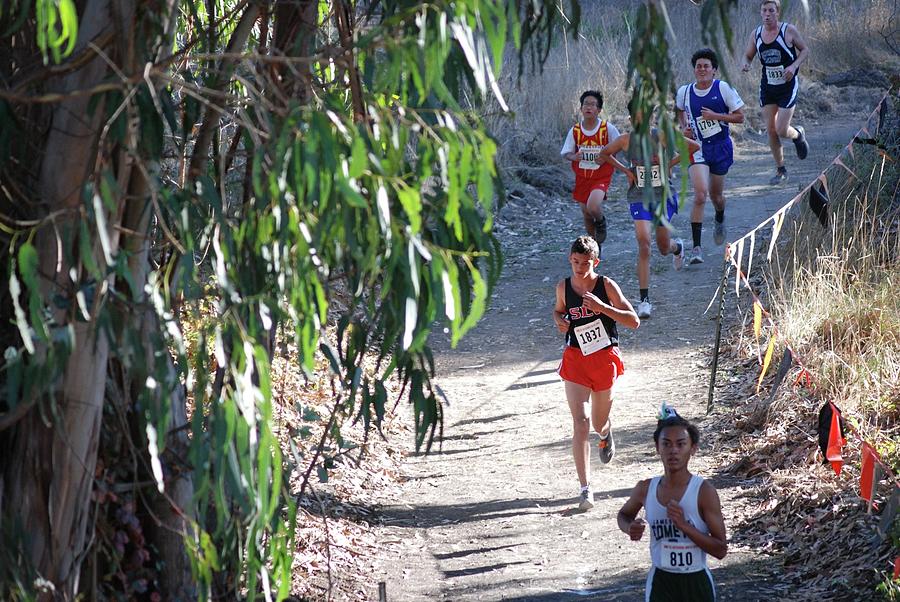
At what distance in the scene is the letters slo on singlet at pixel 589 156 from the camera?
1047 centimetres

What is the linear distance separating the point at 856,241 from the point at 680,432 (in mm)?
5354

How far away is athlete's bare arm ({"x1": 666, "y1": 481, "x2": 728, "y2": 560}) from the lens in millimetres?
4684

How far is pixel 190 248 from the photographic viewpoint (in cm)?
330

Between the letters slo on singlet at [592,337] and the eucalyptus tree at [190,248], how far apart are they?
269 cm

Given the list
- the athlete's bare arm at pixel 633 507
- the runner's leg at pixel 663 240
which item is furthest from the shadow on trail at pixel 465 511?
the runner's leg at pixel 663 240

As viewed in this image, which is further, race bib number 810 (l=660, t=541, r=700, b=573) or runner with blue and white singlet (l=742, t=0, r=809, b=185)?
runner with blue and white singlet (l=742, t=0, r=809, b=185)

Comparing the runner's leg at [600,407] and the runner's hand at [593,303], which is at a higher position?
the runner's hand at [593,303]

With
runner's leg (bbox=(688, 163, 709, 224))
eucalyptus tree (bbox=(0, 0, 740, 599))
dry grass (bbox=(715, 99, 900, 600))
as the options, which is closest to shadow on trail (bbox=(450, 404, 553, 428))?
dry grass (bbox=(715, 99, 900, 600))

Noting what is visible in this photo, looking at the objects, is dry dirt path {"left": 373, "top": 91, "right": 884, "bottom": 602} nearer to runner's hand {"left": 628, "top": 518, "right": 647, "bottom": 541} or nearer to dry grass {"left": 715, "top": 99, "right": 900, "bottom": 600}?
dry grass {"left": 715, "top": 99, "right": 900, "bottom": 600}

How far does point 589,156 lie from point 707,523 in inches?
243

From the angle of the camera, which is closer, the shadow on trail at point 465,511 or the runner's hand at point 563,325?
the runner's hand at point 563,325

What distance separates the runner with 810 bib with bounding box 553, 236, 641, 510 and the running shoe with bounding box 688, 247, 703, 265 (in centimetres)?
538

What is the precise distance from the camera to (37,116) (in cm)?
391

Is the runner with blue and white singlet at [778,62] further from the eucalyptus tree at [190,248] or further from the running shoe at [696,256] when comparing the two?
the eucalyptus tree at [190,248]
